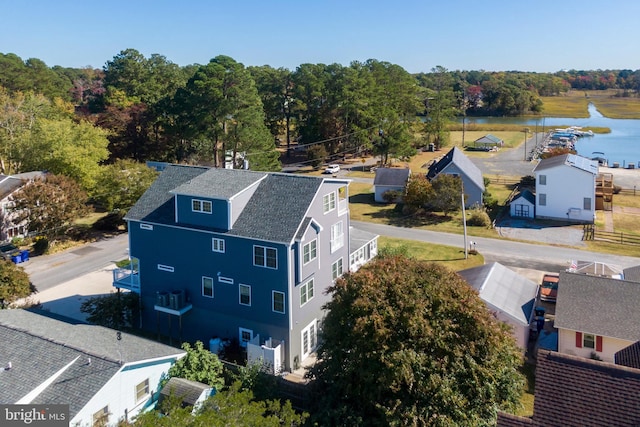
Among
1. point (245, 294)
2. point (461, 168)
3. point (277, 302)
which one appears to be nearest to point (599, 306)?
point (277, 302)

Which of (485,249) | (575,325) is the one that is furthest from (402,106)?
(575,325)

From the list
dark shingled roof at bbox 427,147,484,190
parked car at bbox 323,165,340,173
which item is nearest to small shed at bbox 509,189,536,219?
dark shingled roof at bbox 427,147,484,190

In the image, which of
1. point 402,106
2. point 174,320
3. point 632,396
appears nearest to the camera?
point 632,396

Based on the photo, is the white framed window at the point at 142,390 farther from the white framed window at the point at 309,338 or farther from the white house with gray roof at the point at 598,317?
the white house with gray roof at the point at 598,317

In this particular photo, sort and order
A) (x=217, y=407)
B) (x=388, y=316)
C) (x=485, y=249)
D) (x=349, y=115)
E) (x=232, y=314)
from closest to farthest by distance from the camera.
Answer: (x=217, y=407) < (x=388, y=316) < (x=232, y=314) < (x=485, y=249) < (x=349, y=115)

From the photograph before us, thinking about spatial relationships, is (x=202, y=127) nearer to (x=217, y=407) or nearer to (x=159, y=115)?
(x=159, y=115)

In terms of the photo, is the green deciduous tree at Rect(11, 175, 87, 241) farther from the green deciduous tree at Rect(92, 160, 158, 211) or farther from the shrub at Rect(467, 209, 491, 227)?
the shrub at Rect(467, 209, 491, 227)

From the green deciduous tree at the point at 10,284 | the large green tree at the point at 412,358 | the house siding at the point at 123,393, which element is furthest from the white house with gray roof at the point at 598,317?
the green deciduous tree at the point at 10,284
